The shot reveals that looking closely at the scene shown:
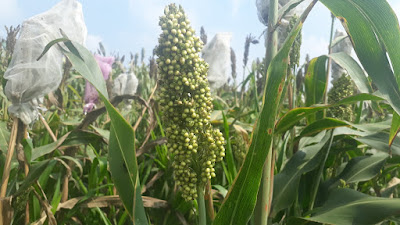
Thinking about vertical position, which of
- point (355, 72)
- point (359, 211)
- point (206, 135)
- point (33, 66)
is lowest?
point (359, 211)

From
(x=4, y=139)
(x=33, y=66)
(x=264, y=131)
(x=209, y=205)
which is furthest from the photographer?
(x=4, y=139)

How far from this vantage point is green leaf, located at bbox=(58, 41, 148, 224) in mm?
675

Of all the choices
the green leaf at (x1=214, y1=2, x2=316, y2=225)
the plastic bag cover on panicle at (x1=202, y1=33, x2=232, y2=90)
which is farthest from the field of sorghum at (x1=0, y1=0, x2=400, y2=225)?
the plastic bag cover on panicle at (x1=202, y1=33, x2=232, y2=90)

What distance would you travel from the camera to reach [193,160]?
2.37ft

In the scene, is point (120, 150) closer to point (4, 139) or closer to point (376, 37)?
point (376, 37)

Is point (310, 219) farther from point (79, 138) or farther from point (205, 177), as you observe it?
point (79, 138)

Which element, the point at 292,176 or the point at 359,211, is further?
the point at 292,176

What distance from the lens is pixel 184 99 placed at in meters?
0.68

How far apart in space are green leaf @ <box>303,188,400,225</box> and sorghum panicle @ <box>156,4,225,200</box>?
0.41 m

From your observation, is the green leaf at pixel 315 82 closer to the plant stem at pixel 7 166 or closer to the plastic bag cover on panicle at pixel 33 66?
the plastic bag cover on panicle at pixel 33 66

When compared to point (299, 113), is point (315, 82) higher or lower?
higher

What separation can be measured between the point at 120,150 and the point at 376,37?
58 centimetres

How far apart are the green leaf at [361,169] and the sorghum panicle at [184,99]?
2.26ft

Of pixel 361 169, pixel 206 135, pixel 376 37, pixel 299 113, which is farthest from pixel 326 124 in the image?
pixel 206 135
